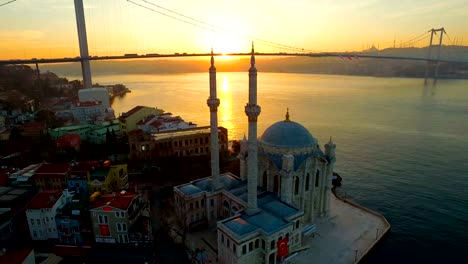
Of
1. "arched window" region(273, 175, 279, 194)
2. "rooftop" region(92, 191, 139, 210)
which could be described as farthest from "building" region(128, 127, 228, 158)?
"arched window" region(273, 175, 279, 194)

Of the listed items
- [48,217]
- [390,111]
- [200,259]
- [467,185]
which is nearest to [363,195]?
[467,185]

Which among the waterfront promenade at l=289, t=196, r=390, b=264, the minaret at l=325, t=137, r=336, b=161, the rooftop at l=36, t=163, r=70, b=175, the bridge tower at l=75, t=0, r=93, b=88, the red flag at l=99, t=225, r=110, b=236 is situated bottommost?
the waterfront promenade at l=289, t=196, r=390, b=264

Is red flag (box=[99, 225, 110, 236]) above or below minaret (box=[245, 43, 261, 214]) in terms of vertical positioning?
below

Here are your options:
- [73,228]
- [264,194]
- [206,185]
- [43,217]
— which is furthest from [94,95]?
[264,194]

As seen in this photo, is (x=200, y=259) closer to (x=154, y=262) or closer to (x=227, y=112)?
(x=154, y=262)

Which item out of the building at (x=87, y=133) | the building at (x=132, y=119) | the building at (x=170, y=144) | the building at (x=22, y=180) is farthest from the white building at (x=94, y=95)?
the building at (x=22, y=180)

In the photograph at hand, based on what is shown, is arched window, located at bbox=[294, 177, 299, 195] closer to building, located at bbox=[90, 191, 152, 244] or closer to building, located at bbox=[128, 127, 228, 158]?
building, located at bbox=[90, 191, 152, 244]

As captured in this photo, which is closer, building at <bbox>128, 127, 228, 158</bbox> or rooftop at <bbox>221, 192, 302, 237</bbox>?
rooftop at <bbox>221, 192, 302, 237</bbox>

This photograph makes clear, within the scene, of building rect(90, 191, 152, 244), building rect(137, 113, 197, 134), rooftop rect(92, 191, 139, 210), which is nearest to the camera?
building rect(90, 191, 152, 244)

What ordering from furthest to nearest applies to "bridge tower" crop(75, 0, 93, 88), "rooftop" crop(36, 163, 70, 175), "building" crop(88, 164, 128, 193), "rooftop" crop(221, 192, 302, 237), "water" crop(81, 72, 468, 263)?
"bridge tower" crop(75, 0, 93, 88) < "rooftop" crop(36, 163, 70, 175) < "building" crop(88, 164, 128, 193) < "water" crop(81, 72, 468, 263) < "rooftop" crop(221, 192, 302, 237)
